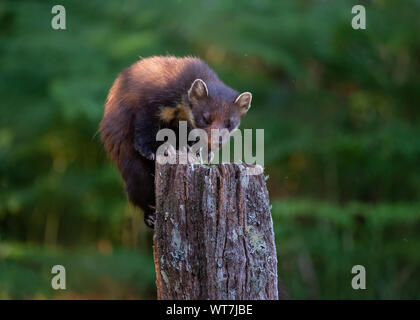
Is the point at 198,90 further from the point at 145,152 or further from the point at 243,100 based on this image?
the point at 145,152

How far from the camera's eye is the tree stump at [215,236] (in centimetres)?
430

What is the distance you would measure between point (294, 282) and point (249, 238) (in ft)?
19.9

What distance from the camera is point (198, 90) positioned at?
18.9ft

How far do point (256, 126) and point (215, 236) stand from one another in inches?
279

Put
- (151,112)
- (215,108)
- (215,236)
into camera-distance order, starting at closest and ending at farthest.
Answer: (215,236), (151,112), (215,108)

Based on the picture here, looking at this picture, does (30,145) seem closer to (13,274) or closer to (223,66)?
(13,274)

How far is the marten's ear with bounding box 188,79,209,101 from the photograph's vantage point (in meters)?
5.70

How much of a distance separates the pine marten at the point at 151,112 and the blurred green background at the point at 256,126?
13.0 ft

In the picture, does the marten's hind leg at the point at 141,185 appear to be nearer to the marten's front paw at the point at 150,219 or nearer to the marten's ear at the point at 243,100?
the marten's front paw at the point at 150,219

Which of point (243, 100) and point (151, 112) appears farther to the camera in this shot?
point (243, 100)

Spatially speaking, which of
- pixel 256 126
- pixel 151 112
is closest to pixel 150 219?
pixel 151 112

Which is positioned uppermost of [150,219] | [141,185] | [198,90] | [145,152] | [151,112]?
[198,90]
